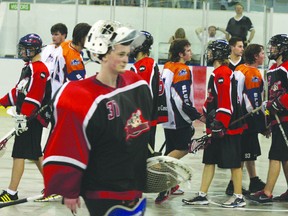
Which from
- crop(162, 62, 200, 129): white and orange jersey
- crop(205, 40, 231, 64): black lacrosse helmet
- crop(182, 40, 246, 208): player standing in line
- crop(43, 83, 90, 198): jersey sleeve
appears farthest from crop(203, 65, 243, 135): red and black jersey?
crop(43, 83, 90, 198): jersey sleeve

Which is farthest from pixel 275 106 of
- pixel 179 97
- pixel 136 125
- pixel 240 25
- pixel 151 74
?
pixel 240 25

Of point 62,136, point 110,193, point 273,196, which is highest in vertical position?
point 62,136

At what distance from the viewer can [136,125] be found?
4375 millimetres

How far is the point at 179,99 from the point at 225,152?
0.80m

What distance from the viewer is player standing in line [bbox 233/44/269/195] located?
827cm

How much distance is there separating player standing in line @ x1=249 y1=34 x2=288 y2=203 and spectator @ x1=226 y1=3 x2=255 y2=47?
293 inches

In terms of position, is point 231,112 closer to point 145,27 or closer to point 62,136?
point 62,136

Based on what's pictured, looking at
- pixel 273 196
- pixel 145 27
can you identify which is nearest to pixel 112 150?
pixel 273 196

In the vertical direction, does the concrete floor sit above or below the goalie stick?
below

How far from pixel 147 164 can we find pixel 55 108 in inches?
29.5

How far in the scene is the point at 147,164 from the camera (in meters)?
4.71

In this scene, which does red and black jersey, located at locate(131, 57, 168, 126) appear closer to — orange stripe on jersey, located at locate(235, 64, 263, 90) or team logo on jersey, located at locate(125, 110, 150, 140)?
orange stripe on jersey, located at locate(235, 64, 263, 90)

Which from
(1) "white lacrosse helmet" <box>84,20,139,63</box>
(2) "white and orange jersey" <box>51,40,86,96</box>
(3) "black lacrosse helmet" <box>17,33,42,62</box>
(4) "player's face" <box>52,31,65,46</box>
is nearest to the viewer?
(1) "white lacrosse helmet" <box>84,20,139,63</box>

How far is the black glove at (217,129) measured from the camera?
7.54 m
